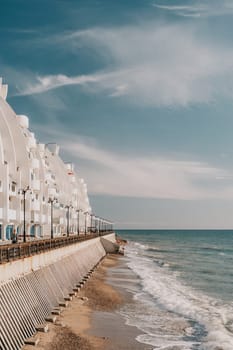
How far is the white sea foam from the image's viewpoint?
2280 cm

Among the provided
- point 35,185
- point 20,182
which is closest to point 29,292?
point 20,182

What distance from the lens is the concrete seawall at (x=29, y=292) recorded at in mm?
19188

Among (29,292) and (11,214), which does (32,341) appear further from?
(11,214)

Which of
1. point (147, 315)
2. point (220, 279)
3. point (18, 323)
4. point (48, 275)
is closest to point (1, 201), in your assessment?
point (48, 275)

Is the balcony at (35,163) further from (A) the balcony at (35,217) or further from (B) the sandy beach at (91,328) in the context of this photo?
(B) the sandy beach at (91,328)

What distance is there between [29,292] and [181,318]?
35.9ft

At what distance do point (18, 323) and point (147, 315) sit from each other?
37.3ft

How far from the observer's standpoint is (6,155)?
1795 inches

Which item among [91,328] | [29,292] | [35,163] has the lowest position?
[91,328]

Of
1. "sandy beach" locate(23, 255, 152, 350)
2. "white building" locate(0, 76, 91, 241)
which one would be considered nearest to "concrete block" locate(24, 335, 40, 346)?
"sandy beach" locate(23, 255, 152, 350)

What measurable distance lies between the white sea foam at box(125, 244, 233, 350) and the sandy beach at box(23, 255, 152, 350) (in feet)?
3.61

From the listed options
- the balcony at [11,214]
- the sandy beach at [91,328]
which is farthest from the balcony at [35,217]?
the sandy beach at [91,328]

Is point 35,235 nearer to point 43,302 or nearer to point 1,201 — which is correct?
point 1,201

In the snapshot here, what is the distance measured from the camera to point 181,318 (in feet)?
93.9
